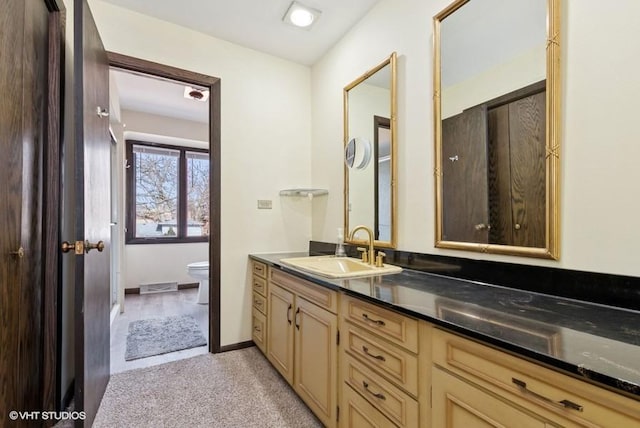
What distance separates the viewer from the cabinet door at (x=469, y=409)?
2.41 ft

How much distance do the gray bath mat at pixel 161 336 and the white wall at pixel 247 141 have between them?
0.48m

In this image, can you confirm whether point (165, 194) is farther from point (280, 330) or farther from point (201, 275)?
point (280, 330)

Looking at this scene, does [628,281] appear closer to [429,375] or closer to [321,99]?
[429,375]

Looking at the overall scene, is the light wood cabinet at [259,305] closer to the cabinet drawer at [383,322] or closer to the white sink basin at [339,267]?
the white sink basin at [339,267]

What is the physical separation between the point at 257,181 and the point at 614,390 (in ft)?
8.06

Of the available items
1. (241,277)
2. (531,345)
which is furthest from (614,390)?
(241,277)

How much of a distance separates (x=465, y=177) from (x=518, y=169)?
0.25 m

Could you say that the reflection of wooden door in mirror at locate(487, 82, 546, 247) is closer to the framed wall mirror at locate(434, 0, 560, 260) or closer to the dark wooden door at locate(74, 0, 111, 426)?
the framed wall mirror at locate(434, 0, 560, 260)

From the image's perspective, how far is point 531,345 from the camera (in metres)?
0.70

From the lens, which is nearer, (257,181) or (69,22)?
(69,22)

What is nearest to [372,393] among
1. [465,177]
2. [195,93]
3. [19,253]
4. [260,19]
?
[465,177]

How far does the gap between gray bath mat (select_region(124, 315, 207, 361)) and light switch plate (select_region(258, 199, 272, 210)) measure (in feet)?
4.28

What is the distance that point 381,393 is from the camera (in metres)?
1.15

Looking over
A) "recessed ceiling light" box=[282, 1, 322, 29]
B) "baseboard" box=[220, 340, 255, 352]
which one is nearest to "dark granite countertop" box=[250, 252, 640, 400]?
"baseboard" box=[220, 340, 255, 352]
